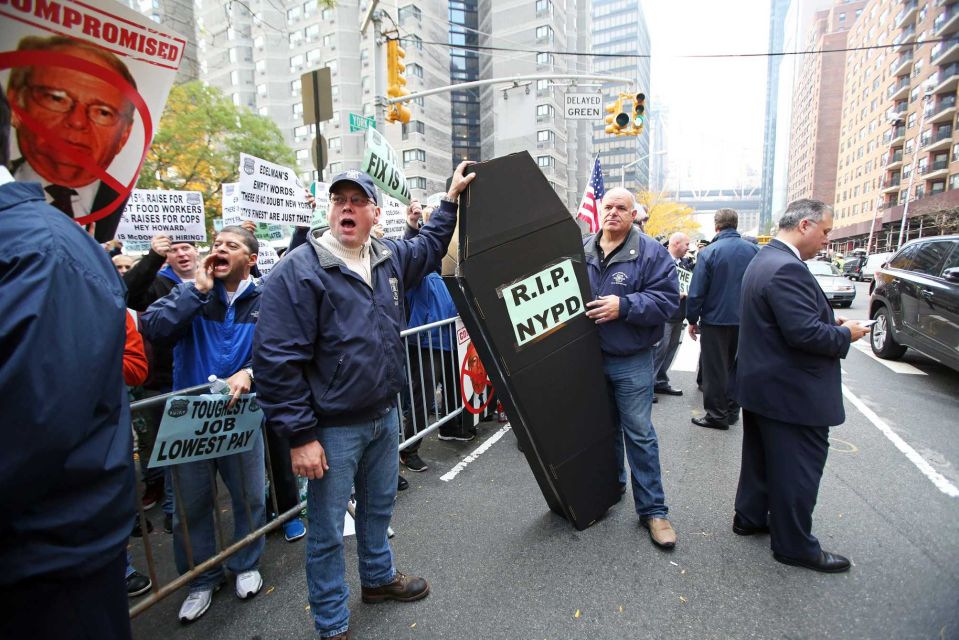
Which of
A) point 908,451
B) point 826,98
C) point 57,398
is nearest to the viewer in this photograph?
point 57,398

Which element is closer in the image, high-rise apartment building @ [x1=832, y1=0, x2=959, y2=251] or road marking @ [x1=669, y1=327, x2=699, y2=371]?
road marking @ [x1=669, y1=327, x2=699, y2=371]

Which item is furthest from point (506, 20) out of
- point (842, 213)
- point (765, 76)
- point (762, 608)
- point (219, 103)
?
point (765, 76)

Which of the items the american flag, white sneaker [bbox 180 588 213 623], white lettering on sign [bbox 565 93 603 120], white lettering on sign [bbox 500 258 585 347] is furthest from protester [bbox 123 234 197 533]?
white lettering on sign [bbox 565 93 603 120]

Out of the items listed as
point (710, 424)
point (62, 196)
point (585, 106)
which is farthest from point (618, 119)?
point (62, 196)

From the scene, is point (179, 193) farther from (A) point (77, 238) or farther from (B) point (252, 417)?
(A) point (77, 238)

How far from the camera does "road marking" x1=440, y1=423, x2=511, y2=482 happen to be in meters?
4.23

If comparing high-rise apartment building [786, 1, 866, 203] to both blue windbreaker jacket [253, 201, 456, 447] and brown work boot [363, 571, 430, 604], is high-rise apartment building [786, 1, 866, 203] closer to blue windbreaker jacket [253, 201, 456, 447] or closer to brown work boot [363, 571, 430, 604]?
brown work boot [363, 571, 430, 604]

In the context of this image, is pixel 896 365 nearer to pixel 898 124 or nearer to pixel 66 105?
pixel 66 105

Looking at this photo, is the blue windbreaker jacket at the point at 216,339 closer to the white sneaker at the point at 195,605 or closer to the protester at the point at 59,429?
the white sneaker at the point at 195,605

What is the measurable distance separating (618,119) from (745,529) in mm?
11766

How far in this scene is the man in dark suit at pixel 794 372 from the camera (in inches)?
105

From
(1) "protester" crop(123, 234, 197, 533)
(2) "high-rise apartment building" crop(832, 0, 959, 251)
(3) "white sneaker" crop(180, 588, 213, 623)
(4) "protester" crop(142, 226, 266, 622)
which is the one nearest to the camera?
(3) "white sneaker" crop(180, 588, 213, 623)

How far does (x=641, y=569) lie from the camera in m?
2.84

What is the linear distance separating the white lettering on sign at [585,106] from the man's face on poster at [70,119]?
12.0 meters
